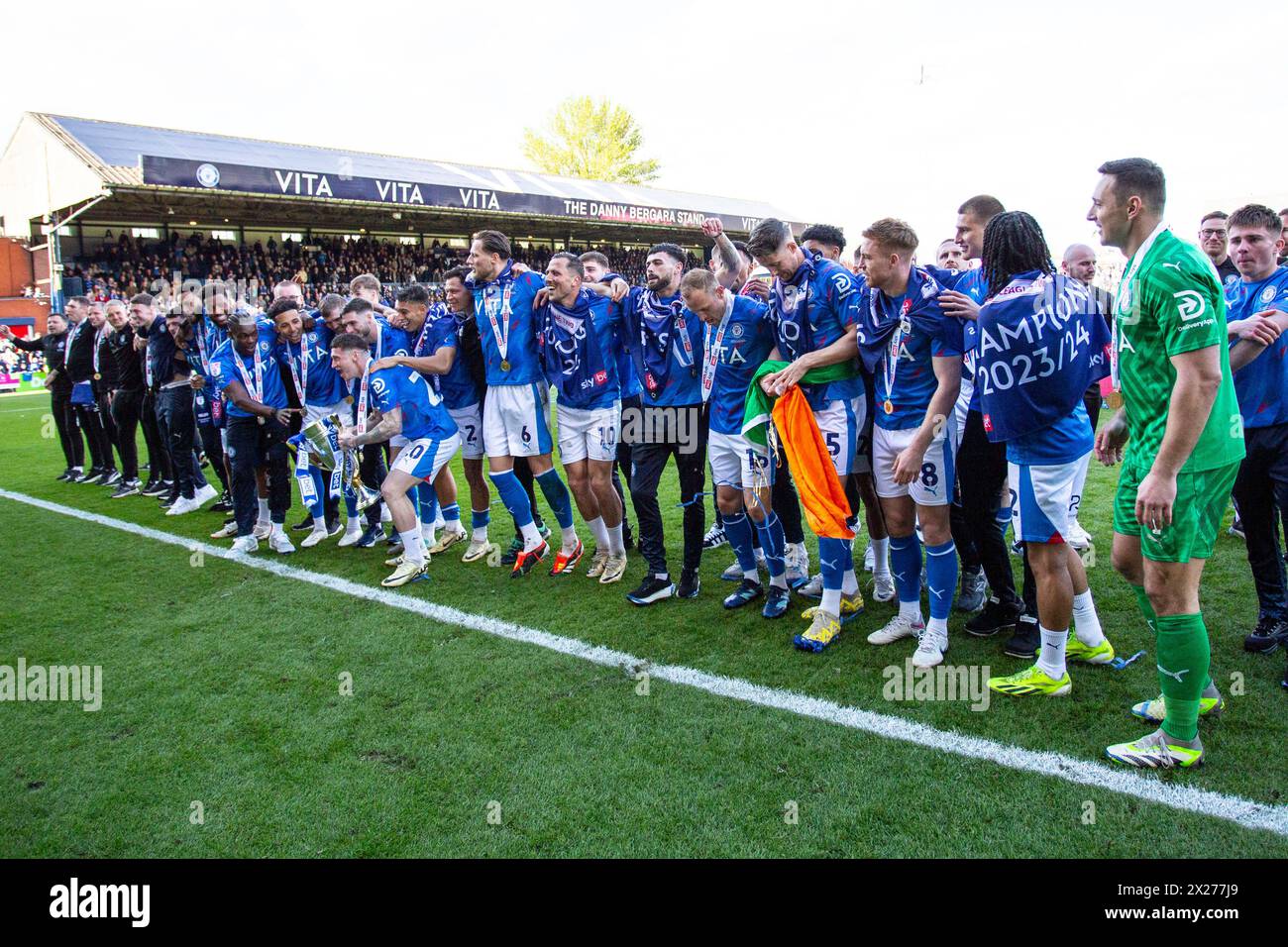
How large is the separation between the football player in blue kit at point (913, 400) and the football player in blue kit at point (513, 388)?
8.40 feet

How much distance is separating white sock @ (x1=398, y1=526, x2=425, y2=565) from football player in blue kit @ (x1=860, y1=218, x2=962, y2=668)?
3364mm

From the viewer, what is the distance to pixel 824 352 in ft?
14.3

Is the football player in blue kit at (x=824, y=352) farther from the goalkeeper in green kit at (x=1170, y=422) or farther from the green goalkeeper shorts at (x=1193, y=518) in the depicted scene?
the green goalkeeper shorts at (x=1193, y=518)

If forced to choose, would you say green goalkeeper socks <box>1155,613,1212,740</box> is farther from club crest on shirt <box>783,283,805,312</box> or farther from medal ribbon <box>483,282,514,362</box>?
medal ribbon <box>483,282,514,362</box>

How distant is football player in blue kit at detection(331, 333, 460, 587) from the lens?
588 cm

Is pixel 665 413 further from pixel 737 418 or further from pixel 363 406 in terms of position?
pixel 363 406

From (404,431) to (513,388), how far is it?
898 millimetres

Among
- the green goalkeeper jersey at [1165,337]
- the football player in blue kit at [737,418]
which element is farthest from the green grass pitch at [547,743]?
the green goalkeeper jersey at [1165,337]

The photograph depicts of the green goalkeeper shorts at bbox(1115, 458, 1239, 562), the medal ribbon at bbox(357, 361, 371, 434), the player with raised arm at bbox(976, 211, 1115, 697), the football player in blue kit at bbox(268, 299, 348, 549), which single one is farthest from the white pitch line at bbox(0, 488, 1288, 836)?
the football player in blue kit at bbox(268, 299, 348, 549)

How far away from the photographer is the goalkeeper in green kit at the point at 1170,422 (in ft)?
8.98

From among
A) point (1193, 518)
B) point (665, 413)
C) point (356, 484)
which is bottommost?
point (356, 484)

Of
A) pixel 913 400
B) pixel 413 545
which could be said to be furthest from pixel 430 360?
pixel 913 400
